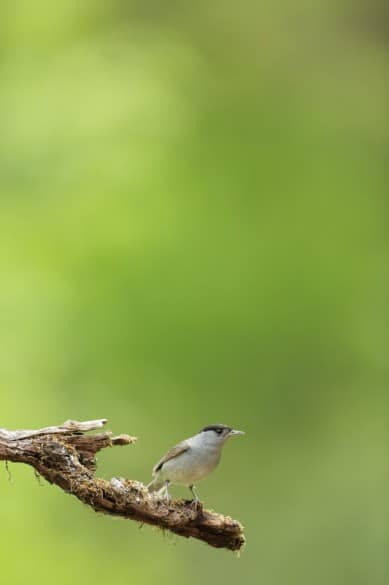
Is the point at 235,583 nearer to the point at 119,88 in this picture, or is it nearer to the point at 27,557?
the point at 27,557

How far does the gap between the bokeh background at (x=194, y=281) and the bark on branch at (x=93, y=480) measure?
621cm

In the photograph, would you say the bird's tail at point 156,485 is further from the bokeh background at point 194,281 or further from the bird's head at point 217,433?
the bokeh background at point 194,281

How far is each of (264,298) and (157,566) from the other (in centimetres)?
340

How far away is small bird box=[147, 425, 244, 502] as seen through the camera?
14.3ft

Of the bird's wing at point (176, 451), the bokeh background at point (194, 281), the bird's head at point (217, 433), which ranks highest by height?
the bokeh background at point (194, 281)

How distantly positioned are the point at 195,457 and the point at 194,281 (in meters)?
7.80

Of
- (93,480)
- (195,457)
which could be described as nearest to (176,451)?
(195,457)

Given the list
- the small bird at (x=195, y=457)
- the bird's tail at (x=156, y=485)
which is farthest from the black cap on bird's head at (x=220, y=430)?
the bird's tail at (x=156, y=485)

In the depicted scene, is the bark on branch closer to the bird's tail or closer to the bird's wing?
the bird's wing

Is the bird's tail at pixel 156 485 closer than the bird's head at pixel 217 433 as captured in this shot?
No

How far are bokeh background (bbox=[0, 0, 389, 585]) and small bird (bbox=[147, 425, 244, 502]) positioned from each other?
584 centimetres

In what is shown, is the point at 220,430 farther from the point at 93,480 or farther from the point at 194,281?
the point at 194,281

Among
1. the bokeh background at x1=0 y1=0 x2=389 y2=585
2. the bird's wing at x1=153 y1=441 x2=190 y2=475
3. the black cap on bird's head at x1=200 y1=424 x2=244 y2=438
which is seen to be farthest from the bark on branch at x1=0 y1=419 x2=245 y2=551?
the bokeh background at x1=0 y1=0 x2=389 y2=585

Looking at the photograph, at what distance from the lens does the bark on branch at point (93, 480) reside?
3973 mm
